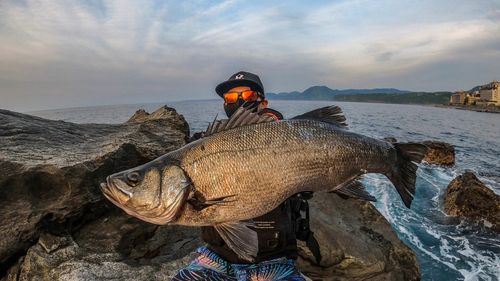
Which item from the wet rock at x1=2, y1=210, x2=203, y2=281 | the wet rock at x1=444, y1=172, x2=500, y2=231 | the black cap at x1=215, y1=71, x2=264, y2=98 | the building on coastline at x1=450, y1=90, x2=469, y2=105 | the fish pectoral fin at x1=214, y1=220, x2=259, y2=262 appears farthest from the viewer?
the building on coastline at x1=450, y1=90, x2=469, y2=105

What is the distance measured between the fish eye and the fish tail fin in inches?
110

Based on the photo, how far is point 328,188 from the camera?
2.68m

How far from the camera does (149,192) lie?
224 cm

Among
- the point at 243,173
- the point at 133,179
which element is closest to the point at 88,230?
the point at 133,179

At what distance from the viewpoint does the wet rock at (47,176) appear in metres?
3.34

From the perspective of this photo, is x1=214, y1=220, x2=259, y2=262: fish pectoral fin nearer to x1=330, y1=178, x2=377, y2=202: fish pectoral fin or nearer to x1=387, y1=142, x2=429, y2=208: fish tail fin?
x1=330, y1=178, x2=377, y2=202: fish pectoral fin

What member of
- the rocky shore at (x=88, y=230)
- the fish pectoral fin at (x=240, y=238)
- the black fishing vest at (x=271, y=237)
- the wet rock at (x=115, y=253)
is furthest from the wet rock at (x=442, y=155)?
the fish pectoral fin at (x=240, y=238)

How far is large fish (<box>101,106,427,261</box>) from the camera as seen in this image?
226 centimetres

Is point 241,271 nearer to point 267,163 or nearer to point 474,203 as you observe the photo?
point 267,163

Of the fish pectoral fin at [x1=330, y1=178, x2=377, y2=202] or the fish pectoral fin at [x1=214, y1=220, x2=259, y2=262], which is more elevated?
the fish pectoral fin at [x1=330, y1=178, x2=377, y2=202]

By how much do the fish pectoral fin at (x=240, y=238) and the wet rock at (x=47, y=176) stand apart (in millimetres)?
2832

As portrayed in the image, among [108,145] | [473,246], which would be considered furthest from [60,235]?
[473,246]

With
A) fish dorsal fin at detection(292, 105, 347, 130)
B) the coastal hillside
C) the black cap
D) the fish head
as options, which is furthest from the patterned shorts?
the coastal hillside

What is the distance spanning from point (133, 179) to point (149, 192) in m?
0.20
